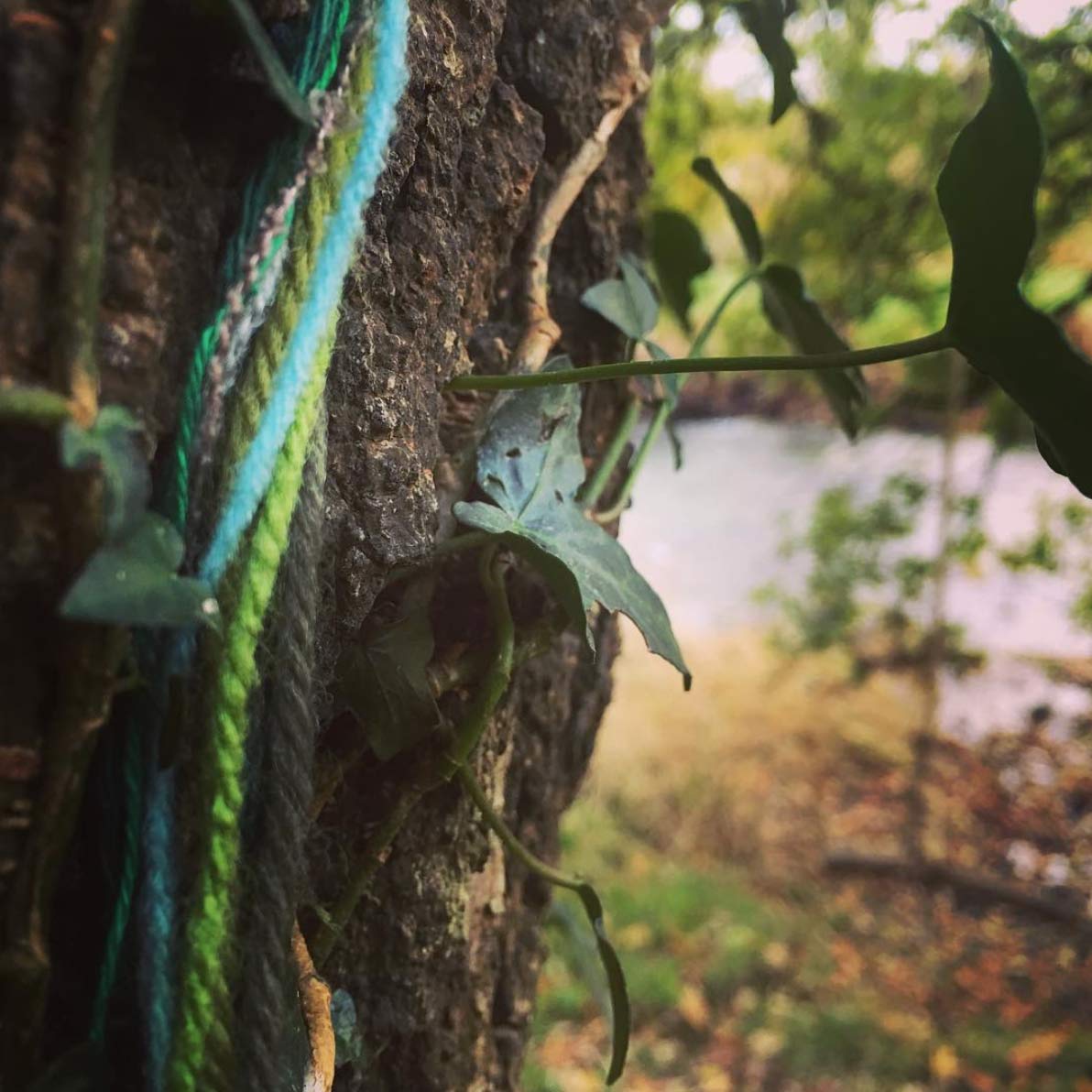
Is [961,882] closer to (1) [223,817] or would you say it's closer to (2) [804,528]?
(2) [804,528]

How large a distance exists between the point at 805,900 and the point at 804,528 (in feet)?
6.37

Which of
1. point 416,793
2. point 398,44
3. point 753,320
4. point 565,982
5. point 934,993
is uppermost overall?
point 753,320

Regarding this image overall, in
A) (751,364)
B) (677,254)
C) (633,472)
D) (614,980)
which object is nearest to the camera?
(751,364)

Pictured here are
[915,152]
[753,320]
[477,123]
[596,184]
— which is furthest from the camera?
[753,320]

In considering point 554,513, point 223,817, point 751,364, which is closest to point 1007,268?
point 751,364

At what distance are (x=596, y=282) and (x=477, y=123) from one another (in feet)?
0.58

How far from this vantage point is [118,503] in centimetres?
25

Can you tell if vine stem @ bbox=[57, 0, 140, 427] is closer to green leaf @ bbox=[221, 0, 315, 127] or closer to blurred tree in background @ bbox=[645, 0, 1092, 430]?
green leaf @ bbox=[221, 0, 315, 127]

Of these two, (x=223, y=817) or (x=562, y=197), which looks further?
(x=562, y=197)

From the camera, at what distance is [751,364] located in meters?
0.35

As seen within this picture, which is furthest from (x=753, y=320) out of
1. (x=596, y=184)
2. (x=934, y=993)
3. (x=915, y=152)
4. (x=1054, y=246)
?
(x=596, y=184)

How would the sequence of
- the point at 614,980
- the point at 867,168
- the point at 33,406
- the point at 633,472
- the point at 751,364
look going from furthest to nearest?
the point at 867,168, the point at 633,472, the point at 614,980, the point at 751,364, the point at 33,406

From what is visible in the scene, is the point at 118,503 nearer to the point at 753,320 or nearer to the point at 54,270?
the point at 54,270

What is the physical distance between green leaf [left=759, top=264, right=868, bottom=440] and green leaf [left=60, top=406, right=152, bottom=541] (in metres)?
0.50
